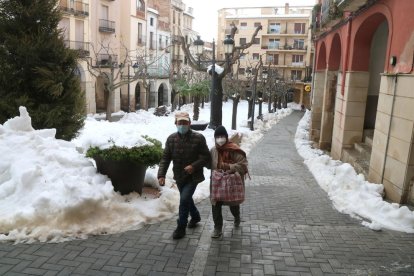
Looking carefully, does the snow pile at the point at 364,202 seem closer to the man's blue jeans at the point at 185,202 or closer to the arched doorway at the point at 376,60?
the man's blue jeans at the point at 185,202

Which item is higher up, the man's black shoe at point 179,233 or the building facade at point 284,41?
the building facade at point 284,41

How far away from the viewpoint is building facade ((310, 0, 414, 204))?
739 centimetres

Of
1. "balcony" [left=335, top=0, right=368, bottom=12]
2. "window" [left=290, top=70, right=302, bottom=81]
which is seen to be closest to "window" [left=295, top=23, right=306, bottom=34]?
"window" [left=290, top=70, right=302, bottom=81]

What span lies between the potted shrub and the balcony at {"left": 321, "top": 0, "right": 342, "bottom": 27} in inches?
319

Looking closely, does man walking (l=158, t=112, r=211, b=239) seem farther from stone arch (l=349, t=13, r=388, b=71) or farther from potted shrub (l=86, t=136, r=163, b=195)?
stone arch (l=349, t=13, r=388, b=71)

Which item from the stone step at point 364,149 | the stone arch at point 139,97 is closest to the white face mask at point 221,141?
the stone step at point 364,149

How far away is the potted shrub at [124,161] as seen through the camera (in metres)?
6.29

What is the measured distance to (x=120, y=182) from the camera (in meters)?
6.41

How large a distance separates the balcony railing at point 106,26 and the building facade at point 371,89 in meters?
24.5

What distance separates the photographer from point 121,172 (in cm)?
638

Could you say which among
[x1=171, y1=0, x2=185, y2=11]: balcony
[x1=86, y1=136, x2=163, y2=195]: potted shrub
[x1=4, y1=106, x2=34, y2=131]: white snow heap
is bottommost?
[x1=86, y1=136, x2=163, y2=195]: potted shrub

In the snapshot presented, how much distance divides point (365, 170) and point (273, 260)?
5.76 meters

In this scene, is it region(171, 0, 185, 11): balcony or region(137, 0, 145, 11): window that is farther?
region(171, 0, 185, 11): balcony

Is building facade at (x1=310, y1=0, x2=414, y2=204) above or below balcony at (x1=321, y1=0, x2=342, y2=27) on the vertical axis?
below
